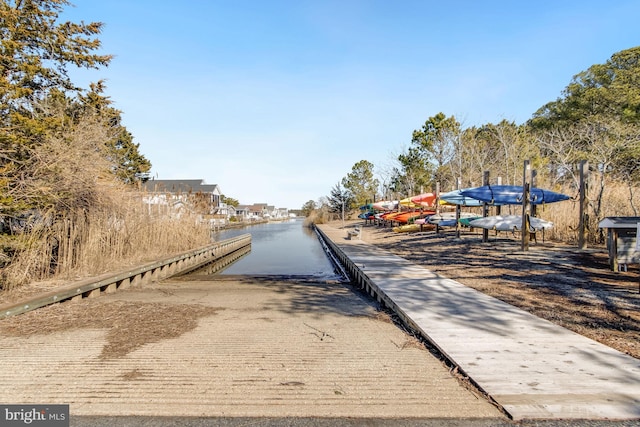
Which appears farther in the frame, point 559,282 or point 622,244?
point 622,244

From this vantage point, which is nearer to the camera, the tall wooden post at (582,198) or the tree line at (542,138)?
the tall wooden post at (582,198)

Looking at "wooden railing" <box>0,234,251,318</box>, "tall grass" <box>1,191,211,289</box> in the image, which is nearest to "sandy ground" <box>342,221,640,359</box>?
"wooden railing" <box>0,234,251,318</box>

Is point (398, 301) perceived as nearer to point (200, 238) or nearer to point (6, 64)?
point (6, 64)

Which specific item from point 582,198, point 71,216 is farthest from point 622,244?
point 71,216

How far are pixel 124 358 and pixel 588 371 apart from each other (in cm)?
426

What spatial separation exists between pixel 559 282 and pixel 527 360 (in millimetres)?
4208

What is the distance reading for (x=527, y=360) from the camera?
3291mm

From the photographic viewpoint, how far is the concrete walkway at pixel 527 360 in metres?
2.55

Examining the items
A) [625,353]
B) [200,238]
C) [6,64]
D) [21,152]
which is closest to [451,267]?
[625,353]

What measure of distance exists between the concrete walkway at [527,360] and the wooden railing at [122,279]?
19.1ft

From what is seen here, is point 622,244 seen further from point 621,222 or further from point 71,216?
point 71,216

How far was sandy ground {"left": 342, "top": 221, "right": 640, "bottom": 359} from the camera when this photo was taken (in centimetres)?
430

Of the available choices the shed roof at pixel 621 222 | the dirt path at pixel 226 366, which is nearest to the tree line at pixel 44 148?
the dirt path at pixel 226 366

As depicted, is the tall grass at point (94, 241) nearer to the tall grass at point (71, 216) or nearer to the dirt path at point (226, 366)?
the tall grass at point (71, 216)
